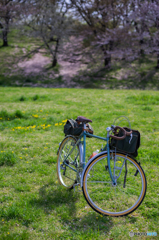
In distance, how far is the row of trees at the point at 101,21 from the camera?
22.5 metres

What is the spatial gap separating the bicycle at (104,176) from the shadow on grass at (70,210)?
0.46 ft

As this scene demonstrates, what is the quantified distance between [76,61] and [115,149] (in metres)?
26.4

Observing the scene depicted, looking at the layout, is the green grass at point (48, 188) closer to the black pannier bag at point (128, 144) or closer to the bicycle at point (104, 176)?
the bicycle at point (104, 176)

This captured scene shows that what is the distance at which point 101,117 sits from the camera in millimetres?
8398

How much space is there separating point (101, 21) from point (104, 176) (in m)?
24.0

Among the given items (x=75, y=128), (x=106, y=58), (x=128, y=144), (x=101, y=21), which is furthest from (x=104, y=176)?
(x=101, y=21)

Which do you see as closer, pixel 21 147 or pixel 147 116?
pixel 21 147

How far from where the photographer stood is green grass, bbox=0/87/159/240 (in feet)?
10.0

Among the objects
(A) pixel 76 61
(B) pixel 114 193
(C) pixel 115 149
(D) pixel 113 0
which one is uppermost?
(D) pixel 113 0

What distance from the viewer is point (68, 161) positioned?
4.08m

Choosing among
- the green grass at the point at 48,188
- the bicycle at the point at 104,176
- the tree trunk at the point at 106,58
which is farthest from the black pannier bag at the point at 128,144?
the tree trunk at the point at 106,58

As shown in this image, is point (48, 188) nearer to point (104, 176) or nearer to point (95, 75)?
point (104, 176)

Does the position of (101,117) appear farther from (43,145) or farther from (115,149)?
(115,149)

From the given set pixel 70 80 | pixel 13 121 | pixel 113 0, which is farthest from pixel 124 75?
pixel 13 121
